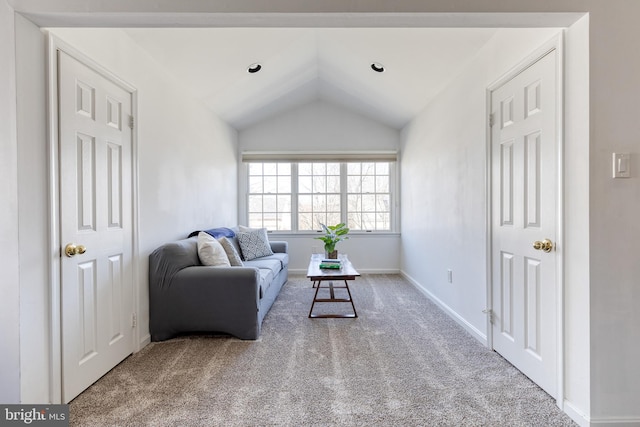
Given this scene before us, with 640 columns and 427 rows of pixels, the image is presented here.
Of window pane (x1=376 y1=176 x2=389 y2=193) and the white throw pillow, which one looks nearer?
the white throw pillow

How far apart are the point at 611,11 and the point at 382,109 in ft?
11.2

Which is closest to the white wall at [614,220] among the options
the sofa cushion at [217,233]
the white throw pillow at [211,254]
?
the white throw pillow at [211,254]

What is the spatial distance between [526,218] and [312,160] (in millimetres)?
3837

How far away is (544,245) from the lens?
1939mm

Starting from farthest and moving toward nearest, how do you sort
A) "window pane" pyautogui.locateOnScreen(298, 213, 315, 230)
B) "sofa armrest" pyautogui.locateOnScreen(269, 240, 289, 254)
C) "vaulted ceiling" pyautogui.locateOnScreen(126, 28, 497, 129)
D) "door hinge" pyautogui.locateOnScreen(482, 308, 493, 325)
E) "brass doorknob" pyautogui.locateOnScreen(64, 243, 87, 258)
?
"window pane" pyautogui.locateOnScreen(298, 213, 315, 230) → "sofa armrest" pyautogui.locateOnScreen(269, 240, 289, 254) → "vaulted ceiling" pyautogui.locateOnScreen(126, 28, 497, 129) → "door hinge" pyautogui.locateOnScreen(482, 308, 493, 325) → "brass doorknob" pyautogui.locateOnScreen(64, 243, 87, 258)

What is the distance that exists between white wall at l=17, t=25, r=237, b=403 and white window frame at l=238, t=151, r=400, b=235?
0.74ft

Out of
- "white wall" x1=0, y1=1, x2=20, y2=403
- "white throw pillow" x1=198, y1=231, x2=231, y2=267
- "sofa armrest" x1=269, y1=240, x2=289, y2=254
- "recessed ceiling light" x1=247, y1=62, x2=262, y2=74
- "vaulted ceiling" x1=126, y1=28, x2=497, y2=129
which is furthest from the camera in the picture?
"sofa armrest" x1=269, y1=240, x2=289, y2=254

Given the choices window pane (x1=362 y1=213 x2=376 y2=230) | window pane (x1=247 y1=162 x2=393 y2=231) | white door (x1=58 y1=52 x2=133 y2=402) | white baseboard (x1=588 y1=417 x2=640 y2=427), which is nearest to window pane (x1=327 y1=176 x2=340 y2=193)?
window pane (x1=247 y1=162 x2=393 y2=231)

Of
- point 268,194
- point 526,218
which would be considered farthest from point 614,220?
point 268,194

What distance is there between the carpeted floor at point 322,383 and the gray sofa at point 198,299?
0.12 meters

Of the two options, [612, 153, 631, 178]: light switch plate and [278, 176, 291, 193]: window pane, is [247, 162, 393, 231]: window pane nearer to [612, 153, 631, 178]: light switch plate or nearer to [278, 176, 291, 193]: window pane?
[278, 176, 291, 193]: window pane

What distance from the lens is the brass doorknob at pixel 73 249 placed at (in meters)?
1.87

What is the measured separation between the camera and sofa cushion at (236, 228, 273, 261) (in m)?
4.39

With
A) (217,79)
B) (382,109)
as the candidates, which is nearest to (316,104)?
(382,109)
